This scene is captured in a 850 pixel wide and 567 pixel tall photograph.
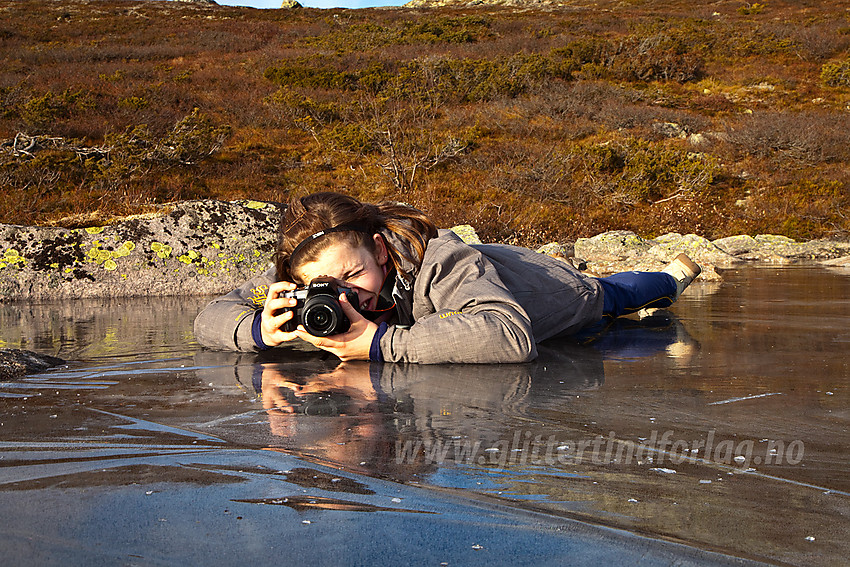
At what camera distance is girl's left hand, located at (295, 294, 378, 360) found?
2.85m

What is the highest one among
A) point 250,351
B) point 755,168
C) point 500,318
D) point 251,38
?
point 251,38

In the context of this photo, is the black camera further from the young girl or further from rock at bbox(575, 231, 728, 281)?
rock at bbox(575, 231, 728, 281)

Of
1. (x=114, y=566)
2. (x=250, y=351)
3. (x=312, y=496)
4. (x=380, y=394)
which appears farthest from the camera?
(x=250, y=351)

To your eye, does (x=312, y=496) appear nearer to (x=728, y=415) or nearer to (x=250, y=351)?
(x=728, y=415)

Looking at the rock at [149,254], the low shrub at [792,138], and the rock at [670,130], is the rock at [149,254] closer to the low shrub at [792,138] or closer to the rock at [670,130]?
the low shrub at [792,138]

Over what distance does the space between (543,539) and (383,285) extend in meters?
2.00

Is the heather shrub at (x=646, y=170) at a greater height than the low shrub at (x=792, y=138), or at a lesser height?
lesser

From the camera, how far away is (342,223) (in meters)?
3.02

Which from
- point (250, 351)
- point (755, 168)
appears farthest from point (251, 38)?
point (250, 351)

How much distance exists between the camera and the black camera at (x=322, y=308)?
266cm

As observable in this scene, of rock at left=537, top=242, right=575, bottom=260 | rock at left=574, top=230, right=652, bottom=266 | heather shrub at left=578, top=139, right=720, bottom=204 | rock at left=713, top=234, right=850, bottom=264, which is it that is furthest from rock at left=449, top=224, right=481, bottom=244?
heather shrub at left=578, top=139, right=720, bottom=204

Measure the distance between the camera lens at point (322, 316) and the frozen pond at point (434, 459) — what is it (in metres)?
0.21

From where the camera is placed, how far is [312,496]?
1.43 metres

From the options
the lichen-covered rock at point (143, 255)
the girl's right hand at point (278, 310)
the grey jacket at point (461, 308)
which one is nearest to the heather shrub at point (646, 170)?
the lichen-covered rock at point (143, 255)
